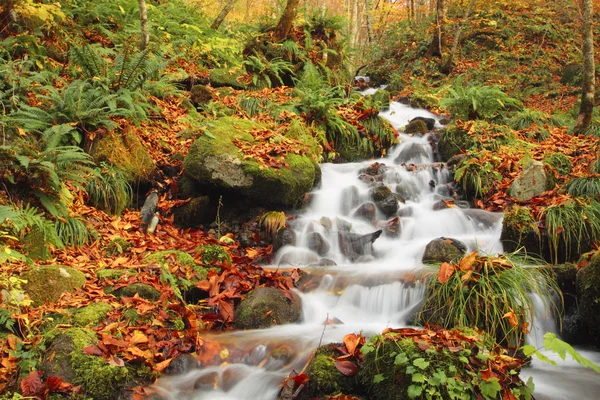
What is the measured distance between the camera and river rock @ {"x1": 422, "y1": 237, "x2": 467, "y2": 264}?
5.68 metres

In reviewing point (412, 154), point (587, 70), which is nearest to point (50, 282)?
point (412, 154)

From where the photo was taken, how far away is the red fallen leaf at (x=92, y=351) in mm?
3471

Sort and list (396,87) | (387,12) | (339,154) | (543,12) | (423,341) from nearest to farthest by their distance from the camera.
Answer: (423,341) → (339,154) → (396,87) → (543,12) → (387,12)

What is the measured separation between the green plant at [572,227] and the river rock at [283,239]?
360 cm

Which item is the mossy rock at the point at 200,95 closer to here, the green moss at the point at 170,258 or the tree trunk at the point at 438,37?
the green moss at the point at 170,258

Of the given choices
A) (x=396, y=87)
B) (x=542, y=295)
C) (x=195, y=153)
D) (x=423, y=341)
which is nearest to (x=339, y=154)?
(x=195, y=153)

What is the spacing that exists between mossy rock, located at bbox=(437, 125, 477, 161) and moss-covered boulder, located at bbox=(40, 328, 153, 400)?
783 centimetres

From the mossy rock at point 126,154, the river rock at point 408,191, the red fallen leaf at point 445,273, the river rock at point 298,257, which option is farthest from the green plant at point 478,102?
the mossy rock at point 126,154

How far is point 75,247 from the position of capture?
5.35 metres

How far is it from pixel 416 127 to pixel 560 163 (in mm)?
3982

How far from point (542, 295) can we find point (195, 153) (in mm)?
5277

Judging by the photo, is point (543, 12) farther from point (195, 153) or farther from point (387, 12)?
point (195, 153)

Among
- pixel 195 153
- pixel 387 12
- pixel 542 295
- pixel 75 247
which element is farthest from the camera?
pixel 387 12

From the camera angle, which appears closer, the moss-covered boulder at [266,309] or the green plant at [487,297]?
the green plant at [487,297]
